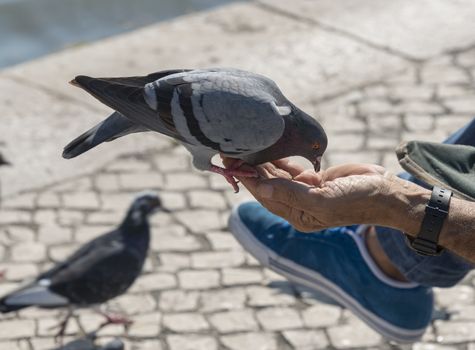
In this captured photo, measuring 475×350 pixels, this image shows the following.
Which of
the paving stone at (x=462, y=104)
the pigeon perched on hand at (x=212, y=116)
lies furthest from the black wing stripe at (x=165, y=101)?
the paving stone at (x=462, y=104)

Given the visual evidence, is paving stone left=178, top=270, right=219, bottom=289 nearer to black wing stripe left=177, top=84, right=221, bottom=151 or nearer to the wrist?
black wing stripe left=177, top=84, right=221, bottom=151

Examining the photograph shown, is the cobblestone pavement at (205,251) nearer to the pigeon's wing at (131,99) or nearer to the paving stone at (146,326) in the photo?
the paving stone at (146,326)

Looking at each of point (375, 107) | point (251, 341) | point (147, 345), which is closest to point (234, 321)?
point (251, 341)

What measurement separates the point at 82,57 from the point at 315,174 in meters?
3.97

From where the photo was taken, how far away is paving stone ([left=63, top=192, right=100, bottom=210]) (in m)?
6.03

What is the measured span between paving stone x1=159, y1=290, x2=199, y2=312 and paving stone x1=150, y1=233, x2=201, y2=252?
1.29ft

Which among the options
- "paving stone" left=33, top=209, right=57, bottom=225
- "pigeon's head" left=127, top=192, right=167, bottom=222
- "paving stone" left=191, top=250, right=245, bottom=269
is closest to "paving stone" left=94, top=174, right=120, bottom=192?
"paving stone" left=33, top=209, right=57, bottom=225

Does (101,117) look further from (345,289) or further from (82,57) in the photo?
(345,289)

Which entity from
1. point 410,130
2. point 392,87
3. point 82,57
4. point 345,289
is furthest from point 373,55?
point 345,289

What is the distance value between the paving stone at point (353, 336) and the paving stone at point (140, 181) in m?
1.61

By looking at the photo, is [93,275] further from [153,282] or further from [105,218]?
[105,218]

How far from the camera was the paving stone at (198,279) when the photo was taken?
212 inches

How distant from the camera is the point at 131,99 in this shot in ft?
13.1

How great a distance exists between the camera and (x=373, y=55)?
7.82 m
